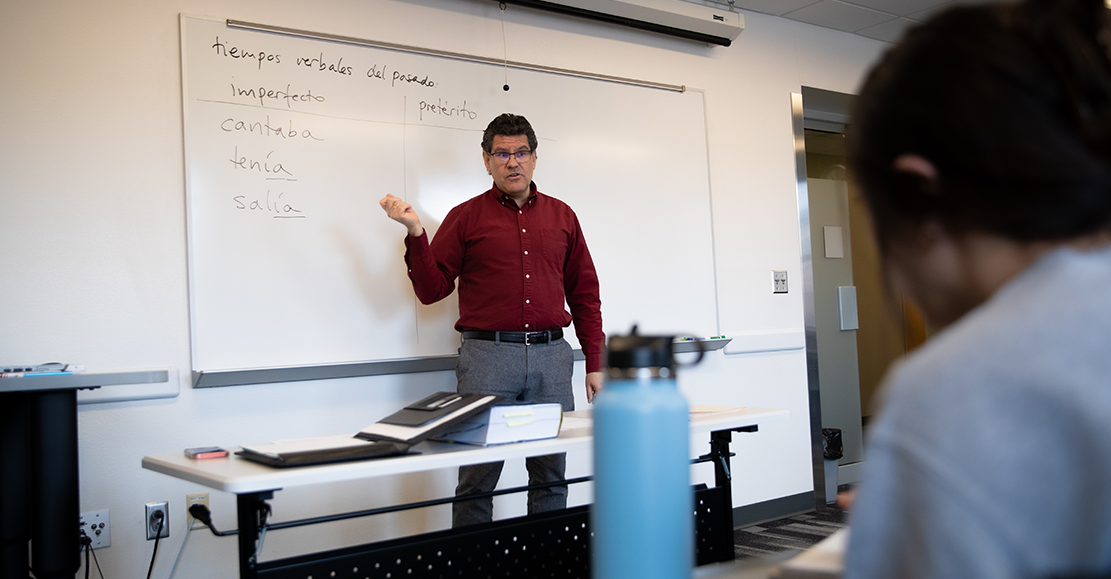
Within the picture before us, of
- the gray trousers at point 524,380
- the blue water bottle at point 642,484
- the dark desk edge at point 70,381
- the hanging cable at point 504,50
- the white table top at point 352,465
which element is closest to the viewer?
the blue water bottle at point 642,484

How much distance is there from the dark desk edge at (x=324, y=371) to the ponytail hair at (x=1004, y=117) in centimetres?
176

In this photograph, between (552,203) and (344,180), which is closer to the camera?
(344,180)

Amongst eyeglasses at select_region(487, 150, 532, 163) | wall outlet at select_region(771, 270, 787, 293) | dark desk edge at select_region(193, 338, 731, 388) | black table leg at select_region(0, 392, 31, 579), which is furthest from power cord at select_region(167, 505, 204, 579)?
wall outlet at select_region(771, 270, 787, 293)

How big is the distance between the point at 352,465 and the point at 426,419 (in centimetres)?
19

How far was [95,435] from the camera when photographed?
2.26 metres

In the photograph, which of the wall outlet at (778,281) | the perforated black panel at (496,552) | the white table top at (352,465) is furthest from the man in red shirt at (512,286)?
the wall outlet at (778,281)

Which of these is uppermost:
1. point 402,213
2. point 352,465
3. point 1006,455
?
point 402,213

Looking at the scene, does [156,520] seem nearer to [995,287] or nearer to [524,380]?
[524,380]

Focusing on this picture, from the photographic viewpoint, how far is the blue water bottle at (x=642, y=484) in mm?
562

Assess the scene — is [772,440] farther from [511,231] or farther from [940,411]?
[940,411]

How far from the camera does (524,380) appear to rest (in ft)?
8.21

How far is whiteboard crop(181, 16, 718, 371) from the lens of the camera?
7.99 ft

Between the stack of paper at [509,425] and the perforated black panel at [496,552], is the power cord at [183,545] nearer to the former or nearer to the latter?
the perforated black panel at [496,552]

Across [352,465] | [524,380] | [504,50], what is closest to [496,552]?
[352,465]
